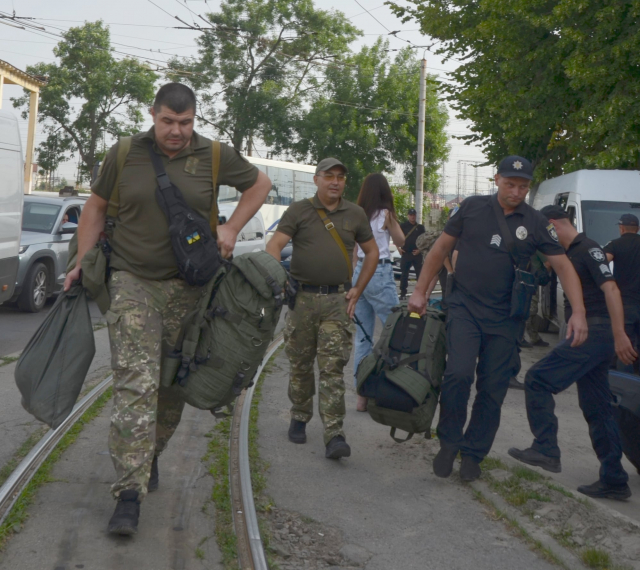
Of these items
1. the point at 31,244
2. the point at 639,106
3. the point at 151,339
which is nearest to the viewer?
the point at 151,339

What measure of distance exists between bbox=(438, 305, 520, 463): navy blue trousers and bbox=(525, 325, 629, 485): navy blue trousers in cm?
26

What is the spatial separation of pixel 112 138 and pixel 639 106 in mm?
31841

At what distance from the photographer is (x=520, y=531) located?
14.4ft

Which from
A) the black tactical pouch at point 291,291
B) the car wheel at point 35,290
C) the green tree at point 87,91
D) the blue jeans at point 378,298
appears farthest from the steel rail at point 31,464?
the green tree at point 87,91

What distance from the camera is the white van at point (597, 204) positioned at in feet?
37.2

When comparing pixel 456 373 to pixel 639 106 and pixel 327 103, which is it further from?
pixel 327 103

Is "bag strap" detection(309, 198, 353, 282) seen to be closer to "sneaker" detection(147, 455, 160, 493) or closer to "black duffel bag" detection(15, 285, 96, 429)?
"sneaker" detection(147, 455, 160, 493)

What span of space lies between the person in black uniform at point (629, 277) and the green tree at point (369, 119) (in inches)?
1398

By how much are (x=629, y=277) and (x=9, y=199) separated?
22.8 feet

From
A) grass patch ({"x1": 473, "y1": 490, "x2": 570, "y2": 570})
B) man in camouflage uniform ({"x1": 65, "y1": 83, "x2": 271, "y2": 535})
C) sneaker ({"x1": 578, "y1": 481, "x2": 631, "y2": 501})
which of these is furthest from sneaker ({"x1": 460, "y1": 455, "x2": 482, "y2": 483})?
man in camouflage uniform ({"x1": 65, "y1": 83, "x2": 271, "y2": 535})

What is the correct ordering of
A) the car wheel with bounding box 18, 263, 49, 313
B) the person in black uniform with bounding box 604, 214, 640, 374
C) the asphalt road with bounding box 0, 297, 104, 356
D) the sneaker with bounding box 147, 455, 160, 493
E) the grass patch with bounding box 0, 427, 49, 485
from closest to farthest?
1. the sneaker with bounding box 147, 455, 160, 493
2. the grass patch with bounding box 0, 427, 49, 485
3. the person in black uniform with bounding box 604, 214, 640, 374
4. the asphalt road with bounding box 0, 297, 104, 356
5. the car wheel with bounding box 18, 263, 49, 313

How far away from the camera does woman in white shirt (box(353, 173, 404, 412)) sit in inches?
272

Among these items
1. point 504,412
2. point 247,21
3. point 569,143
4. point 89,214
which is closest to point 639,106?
point 569,143

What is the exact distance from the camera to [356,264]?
23.0ft
